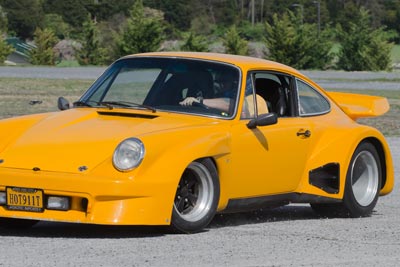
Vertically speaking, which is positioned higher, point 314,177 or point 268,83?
point 268,83

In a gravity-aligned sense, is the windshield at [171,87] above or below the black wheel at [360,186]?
above

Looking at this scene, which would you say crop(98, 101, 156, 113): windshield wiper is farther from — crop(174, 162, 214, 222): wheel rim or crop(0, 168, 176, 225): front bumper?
crop(0, 168, 176, 225): front bumper

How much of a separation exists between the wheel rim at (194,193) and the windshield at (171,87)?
70 cm

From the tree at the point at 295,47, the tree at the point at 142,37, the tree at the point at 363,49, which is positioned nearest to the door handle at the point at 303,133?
the tree at the point at 142,37

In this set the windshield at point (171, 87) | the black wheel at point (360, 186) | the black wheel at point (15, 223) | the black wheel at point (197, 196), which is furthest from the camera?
the black wheel at point (360, 186)

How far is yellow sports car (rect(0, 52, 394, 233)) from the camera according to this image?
745 cm

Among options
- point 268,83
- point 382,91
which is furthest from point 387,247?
point 382,91

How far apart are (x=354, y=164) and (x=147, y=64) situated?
1.98m

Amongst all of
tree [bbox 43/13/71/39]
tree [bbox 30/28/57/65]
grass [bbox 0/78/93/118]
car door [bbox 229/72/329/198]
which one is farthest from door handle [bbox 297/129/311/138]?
tree [bbox 43/13/71/39]

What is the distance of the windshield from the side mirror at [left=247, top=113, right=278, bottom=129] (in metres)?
0.18

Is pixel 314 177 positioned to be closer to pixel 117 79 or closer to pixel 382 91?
pixel 117 79

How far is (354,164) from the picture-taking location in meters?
9.45

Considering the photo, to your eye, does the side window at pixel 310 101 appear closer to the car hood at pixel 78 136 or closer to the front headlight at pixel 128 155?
the car hood at pixel 78 136

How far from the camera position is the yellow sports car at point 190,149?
745cm
